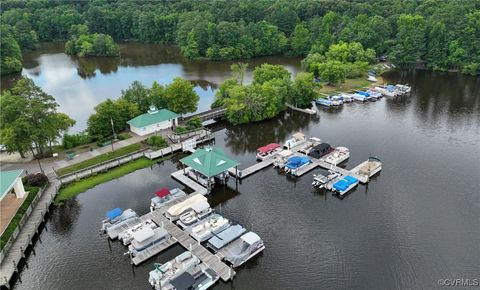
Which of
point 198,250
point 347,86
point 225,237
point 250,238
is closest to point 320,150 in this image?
point 250,238

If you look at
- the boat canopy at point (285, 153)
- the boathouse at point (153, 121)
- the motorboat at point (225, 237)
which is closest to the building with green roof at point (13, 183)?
the boathouse at point (153, 121)

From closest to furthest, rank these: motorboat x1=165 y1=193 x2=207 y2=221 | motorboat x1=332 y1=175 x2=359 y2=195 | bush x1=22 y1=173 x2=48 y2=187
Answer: motorboat x1=165 y1=193 x2=207 y2=221
bush x1=22 y1=173 x2=48 y2=187
motorboat x1=332 y1=175 x2=359 y2=195

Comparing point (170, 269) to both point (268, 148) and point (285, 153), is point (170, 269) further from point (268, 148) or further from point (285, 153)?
point (268, 148)

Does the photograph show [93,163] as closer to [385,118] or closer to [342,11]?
[385,118]

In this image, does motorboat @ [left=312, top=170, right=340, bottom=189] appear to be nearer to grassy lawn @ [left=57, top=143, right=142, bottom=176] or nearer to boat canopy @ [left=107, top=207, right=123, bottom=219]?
boat canopy @ [left=107, top=207, right=123, bottom=219]

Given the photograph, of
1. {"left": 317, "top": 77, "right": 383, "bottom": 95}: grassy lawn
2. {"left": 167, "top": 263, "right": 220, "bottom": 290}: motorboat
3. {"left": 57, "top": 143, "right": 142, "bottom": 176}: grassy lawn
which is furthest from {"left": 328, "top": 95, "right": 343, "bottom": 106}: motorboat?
{"left": 167, "top": 263, "right": 220, "bottom": 290}: motorboat

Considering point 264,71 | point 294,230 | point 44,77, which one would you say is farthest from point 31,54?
point 294,230
